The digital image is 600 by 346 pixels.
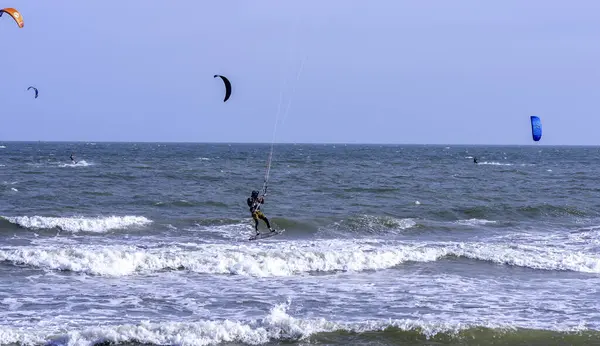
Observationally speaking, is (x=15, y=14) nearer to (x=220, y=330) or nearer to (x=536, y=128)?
(x=220, y=330)

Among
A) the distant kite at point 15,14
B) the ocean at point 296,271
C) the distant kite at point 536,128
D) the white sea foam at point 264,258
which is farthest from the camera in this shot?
the distant kite at point 536,128

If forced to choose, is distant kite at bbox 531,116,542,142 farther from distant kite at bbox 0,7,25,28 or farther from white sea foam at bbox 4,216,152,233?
distant kite at bbox 0,7,25,28

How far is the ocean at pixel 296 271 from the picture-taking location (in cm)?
1148

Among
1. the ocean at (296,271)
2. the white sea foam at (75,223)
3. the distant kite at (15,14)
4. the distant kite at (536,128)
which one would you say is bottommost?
the ocean at (296,271)

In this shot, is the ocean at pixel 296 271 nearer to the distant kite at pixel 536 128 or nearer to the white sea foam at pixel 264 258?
the white sea foam at pixel 264 258

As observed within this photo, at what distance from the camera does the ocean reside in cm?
1148

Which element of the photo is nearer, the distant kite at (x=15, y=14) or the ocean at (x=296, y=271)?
the ocean at (x=296, y=271)

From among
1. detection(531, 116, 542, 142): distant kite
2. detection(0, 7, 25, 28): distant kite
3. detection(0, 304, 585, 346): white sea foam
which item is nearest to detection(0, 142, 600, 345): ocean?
detection(0, 304, 585, 346): white sea foam

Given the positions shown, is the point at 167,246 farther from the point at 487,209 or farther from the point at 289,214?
the point at 487,209

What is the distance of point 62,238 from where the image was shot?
824 inches

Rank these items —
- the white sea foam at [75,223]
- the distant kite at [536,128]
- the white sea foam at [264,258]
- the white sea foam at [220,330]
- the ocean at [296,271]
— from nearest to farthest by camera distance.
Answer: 1. the white sea foam at [220,330]
2. the ocean at [296,271]
3. the white sea foam at [264,258]
4. the white sea foam at [75,223]
5. the distant kite at [536,128]

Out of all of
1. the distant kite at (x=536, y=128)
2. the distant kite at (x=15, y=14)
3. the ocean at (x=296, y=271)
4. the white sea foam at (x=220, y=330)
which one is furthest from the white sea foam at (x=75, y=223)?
the distant kite at (x=536, y=128)

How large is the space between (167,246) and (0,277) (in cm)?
499

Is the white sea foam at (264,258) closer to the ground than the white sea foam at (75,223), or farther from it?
closer to the ground
